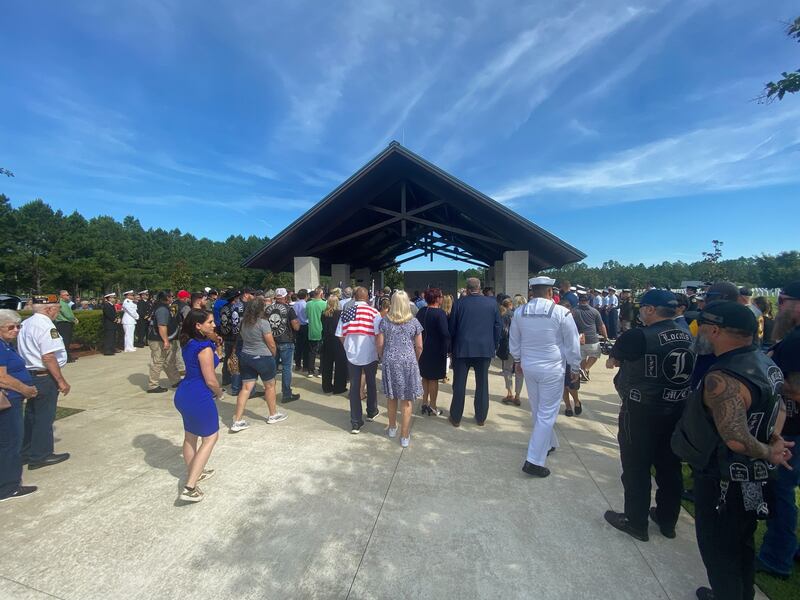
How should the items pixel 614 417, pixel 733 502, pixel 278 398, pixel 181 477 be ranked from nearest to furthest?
1. pixel 733 502
2. pixel 181 477
3. pixel 614 417
4. pixel 278 398

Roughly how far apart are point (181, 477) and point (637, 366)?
430 cm

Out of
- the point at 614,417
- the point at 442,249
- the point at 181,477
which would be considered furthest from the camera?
the point at 442,249

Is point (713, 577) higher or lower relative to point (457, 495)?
higher

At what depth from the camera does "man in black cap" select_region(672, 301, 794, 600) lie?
1.82 metres

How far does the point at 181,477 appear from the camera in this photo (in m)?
3.65

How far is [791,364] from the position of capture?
2371 millimetres

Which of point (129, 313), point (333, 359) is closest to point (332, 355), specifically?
point (333, 359)

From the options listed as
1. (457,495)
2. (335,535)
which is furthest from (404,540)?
(457,495)

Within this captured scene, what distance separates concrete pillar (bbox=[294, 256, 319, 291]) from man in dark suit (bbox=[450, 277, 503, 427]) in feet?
26.0

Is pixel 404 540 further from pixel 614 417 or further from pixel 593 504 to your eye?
pixel 614 417

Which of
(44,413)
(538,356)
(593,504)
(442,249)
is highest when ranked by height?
(442,249)

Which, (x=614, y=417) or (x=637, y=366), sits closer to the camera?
(x=637, y=366)

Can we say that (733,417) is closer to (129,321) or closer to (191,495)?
(191,495)

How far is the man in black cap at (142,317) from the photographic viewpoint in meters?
11.6
